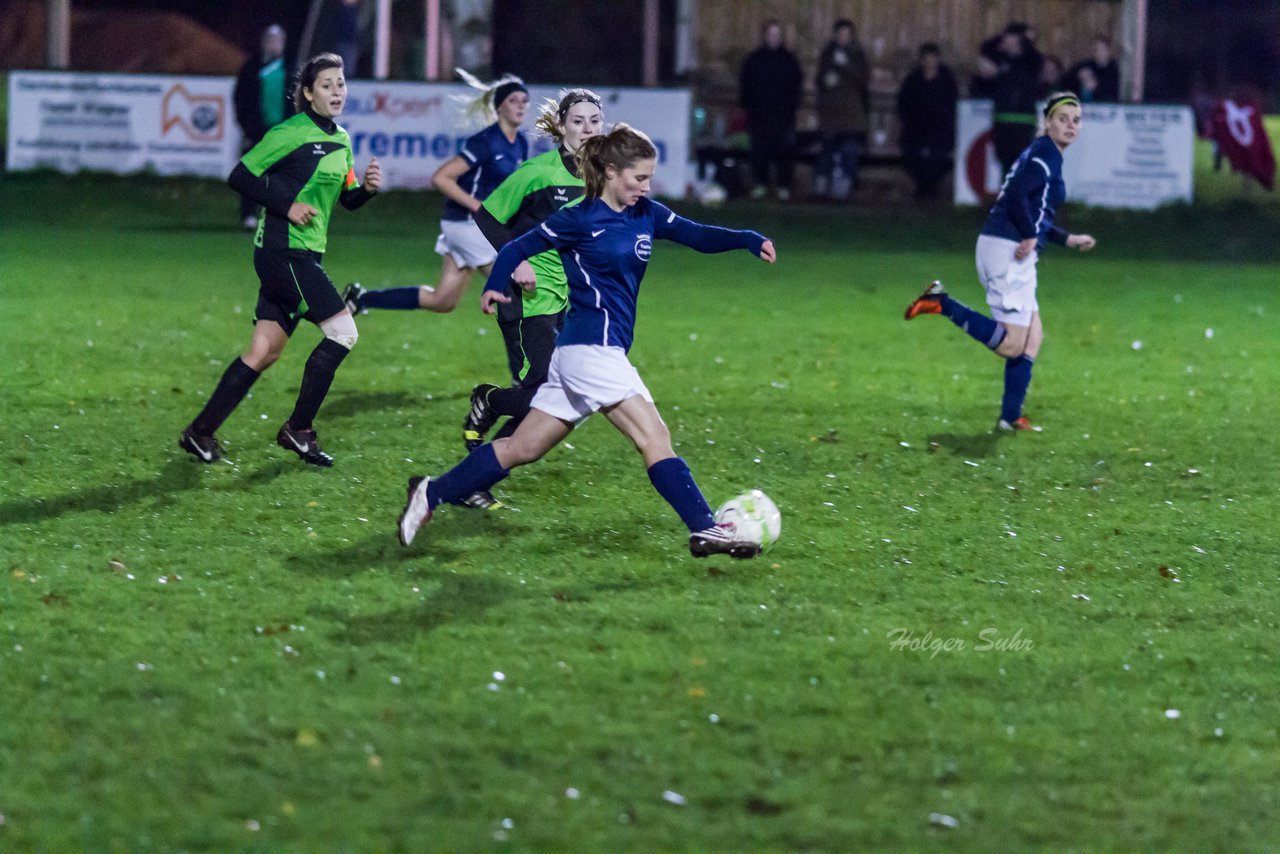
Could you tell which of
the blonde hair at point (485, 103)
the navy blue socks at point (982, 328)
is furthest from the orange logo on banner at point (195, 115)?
the navy blue socks at point (982, 328)

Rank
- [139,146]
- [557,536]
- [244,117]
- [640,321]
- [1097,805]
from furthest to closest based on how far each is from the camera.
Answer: [139,146]
[244,117]
[640,321]
[557,536]
[1097,805]

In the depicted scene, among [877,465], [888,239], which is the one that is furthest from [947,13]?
[877,465]

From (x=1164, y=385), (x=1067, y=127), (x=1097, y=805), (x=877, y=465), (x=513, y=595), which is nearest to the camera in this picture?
(x=1097, y=805)

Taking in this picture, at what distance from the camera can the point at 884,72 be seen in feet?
88.1

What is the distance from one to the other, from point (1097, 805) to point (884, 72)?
75.5 feet

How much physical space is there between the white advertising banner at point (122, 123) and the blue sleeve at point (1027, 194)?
13772 millimetres

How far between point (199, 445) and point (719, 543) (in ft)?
10.1

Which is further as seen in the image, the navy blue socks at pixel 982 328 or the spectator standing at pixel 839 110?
the spectator standing at pixel 839 110

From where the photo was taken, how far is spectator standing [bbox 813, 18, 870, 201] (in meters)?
23.9

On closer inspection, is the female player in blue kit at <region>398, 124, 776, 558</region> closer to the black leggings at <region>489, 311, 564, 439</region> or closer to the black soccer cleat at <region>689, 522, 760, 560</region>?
the black soccer cleat at <region>689, 522, 760, 560</region>

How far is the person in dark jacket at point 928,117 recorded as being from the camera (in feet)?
74.9

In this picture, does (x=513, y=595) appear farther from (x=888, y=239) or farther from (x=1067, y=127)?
(x=888, y=239)

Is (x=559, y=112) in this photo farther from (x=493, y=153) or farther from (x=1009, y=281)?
(x=1009, y=281)

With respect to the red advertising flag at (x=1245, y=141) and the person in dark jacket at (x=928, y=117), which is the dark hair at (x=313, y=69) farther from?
the red advertising flag at (x=1245, y=141)
